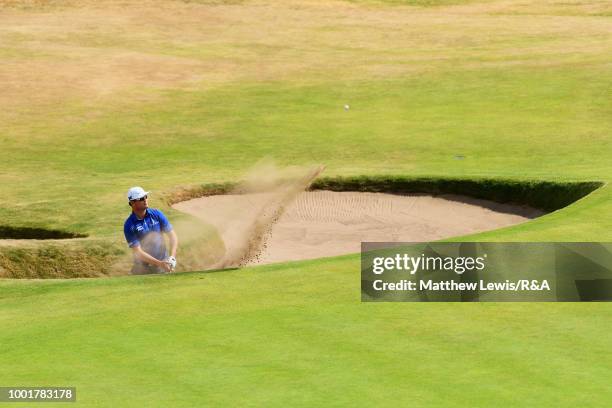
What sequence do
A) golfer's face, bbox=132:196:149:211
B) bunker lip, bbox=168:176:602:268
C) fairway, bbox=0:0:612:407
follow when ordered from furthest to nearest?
bunker lip, bbox=168:176:602:268, golfer's face, bbox=132:196:149:211, fairway, bbox=0:0:612:407

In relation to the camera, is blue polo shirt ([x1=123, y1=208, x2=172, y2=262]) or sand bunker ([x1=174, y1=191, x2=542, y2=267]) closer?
blue polo shirt ([x1=123, y1=208, x2=172, y2=262])

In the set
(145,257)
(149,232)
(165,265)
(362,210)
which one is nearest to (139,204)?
(149,232)

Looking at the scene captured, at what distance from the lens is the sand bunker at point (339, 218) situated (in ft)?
69.7

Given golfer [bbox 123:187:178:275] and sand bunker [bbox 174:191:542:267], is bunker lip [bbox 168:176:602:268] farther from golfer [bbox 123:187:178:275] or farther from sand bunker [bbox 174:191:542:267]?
golfer [bbox 123:187:178:275]

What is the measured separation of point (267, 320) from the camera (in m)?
12.7

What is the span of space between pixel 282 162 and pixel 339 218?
4.90m

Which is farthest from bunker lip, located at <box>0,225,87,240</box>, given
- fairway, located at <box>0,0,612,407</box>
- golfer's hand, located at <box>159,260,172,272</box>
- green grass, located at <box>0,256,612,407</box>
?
A: green grass, located at <box>0,256,612,407</box>

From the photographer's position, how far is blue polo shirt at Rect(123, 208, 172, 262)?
17078mm

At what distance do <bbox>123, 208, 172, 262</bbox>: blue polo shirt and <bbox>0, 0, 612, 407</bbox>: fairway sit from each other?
1154mm

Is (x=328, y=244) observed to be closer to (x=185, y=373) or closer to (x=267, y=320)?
(x=267, y=320)

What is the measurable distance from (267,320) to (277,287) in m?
1.87

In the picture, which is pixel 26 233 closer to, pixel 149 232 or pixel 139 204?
pixel 149 232

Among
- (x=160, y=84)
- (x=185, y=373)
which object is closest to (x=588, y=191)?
(x=185, y=373)

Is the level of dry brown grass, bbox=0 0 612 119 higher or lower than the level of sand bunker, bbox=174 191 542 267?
higher
